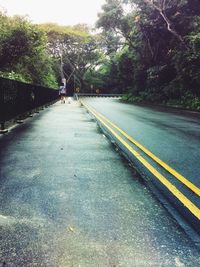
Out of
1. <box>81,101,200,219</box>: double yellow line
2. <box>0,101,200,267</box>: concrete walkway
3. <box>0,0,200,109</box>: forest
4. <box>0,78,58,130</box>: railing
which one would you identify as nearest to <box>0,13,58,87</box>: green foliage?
<box>0,0,200,109</box>: forest

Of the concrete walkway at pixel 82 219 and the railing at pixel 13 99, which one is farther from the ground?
the railing at pixel 13 99

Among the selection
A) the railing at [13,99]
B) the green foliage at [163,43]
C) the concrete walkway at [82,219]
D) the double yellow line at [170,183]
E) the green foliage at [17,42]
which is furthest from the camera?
the green foliage at [17,42]

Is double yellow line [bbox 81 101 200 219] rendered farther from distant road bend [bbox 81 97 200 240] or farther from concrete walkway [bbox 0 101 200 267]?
concrete walkway [bbox 0 101 200 267]

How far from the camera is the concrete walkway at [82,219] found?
10.4ft

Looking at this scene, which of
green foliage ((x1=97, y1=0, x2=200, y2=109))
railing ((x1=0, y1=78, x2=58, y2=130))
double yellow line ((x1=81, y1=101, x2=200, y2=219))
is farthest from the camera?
green foliage ((x1=97, y1=0, x2=200, y2=109))

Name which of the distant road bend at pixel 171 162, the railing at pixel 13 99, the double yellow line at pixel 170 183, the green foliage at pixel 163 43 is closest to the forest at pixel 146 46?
the green foliage at pixel 163 43

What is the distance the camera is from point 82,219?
407 centimetres

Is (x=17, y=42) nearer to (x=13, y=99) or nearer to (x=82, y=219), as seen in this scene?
(x=13, y=99)

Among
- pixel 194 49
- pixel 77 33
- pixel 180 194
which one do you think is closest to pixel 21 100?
pixel 180 194

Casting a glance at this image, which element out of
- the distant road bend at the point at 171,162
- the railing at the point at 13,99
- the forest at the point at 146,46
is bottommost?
the distant road bend at the point at 171,162

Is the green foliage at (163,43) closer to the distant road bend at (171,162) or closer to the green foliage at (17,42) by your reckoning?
the green foliage at (17,42)

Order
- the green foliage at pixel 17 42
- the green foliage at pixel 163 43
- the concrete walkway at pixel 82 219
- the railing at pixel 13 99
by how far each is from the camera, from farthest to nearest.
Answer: the green foliage at pixel 17 42 < the green foliage at pixel 163 43 < the railing at pixel 13 99 < the concrete walkway at pixel 82 219

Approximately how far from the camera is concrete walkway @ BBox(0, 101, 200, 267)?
3.18 m

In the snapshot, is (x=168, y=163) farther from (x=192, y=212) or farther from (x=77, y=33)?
(x=77, y=33)
